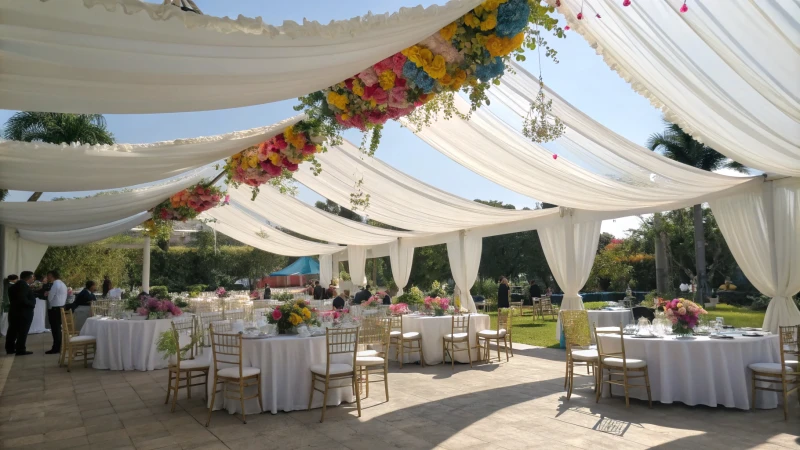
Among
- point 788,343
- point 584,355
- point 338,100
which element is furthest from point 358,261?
point 338,100

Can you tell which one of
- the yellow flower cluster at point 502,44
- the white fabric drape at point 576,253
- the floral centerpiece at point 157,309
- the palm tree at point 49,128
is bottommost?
the floral centerpiece at point 157,309

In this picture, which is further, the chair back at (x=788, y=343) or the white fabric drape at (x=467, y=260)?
the white fabric drape at (x=467, y=260)

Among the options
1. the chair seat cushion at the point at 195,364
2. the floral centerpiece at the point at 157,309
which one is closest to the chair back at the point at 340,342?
the chair seat cushion at the point at 195,364

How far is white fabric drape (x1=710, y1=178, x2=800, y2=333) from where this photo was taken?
22.7 ft

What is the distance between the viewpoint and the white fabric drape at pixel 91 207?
285 inches

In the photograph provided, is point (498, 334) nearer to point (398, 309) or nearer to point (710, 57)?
point (398, 309)

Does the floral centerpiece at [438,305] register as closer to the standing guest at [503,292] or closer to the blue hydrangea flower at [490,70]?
the standing guest at [503,292]

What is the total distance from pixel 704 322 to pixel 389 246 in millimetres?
11011

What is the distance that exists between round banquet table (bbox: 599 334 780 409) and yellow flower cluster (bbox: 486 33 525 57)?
13.9ft

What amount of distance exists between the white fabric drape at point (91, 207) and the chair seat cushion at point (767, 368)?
758 cm

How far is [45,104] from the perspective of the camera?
9.15 feet

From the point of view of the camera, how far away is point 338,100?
3713mm

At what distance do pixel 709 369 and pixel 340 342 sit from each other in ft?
13.3

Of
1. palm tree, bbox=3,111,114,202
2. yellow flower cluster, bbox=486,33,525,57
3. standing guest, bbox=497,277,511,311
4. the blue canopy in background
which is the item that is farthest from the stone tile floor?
the blue canopy in background
